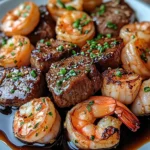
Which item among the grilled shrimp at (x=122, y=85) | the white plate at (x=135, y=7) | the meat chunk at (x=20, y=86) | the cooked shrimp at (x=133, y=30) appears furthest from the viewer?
the white plate at (x=135, y=7)

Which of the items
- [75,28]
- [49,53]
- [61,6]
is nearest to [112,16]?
[75,28]

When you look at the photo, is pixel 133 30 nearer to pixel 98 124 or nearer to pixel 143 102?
pixel 143 102

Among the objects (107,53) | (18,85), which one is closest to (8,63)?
(18,85)

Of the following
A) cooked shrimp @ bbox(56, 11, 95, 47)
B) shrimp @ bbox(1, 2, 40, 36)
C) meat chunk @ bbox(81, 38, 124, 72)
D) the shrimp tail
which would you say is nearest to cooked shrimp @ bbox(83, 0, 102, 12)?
cooked shrimp @ bbox(56, 11, 95, 47)

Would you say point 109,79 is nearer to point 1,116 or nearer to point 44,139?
point 44,139

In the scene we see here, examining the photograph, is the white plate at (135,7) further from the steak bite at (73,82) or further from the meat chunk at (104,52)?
the steak bite at (73,82)

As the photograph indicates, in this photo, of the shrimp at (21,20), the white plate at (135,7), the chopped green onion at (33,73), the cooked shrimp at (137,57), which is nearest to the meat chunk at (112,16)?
the white plate at (135,7)
